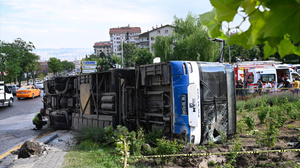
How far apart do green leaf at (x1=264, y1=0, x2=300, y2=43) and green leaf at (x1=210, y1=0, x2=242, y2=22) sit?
0.91 feet

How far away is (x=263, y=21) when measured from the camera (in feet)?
4.48

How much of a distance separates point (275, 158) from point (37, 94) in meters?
34.4

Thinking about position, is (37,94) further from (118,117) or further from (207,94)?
(207,94)

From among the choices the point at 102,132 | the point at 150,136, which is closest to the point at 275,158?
the point at 150,136

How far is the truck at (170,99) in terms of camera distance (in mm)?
7480

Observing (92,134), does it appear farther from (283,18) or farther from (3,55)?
(3,55)

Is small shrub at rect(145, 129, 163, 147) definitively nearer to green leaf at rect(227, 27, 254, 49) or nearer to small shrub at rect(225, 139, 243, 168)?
small shrub at rect(225, 139, 243, 168)

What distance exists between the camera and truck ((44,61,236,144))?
24.5ft

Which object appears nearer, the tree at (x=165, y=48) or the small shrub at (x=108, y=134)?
the small shrub at (x=108, y=134)

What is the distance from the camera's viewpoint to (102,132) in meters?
9.04

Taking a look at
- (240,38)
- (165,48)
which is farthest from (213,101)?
(165,48)

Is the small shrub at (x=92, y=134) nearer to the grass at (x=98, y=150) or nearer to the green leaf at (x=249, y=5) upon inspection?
the grass at (x=98, y=150)

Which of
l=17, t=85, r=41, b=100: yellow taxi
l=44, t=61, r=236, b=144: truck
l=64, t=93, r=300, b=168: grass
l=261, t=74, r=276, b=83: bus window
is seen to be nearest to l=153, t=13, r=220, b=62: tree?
l=261, t=74, r=276, b=83: bus window

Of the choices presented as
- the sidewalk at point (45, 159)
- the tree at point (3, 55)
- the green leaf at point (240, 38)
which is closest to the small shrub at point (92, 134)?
the sidewalk at point (45, 159)
